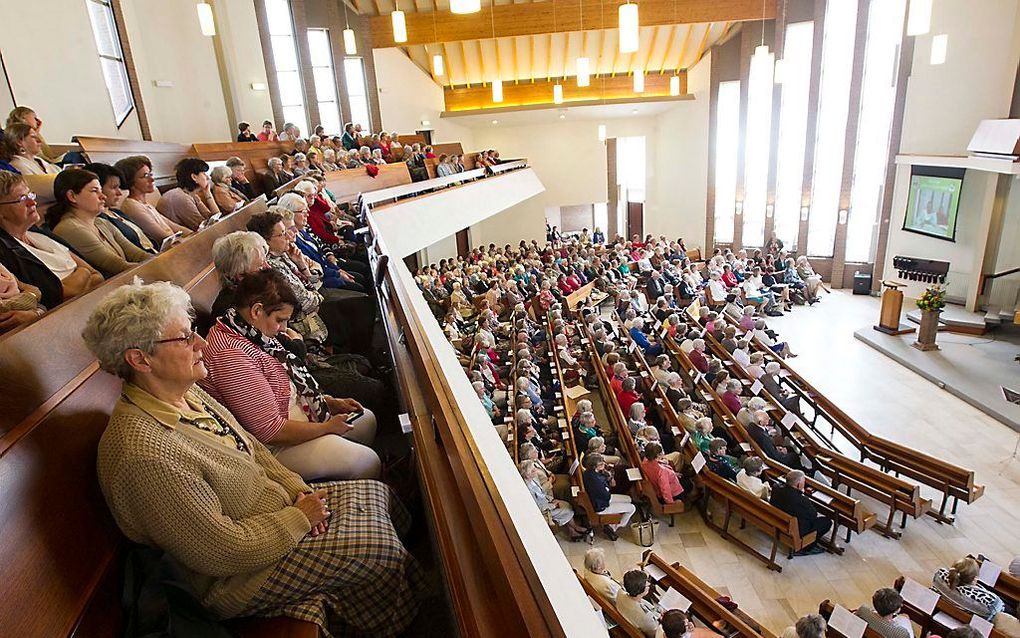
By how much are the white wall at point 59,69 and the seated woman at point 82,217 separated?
463 centimetres

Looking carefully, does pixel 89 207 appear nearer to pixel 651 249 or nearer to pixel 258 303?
pixel 258 303

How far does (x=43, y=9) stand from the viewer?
20.3 feet

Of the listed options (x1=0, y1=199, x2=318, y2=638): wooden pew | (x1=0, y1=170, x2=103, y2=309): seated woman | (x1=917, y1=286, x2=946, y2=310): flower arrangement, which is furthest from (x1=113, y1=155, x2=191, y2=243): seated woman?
(x1=917, y1=286, x2=946, y2=310): flower arrangement

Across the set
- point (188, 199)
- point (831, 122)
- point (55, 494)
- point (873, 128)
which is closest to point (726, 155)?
point (831, 122)

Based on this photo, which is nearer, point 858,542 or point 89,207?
point 89,207

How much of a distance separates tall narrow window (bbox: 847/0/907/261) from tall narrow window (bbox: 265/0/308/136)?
12335 mm

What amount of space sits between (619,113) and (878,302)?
29.7 feet

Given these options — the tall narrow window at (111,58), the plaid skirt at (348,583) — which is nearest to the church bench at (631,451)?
the plaid skirt at (348,583)

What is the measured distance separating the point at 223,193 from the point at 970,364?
405 inches

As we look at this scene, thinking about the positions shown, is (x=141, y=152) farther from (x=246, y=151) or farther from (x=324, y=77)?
(x=324, y=77)

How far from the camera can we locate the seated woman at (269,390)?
1737mm

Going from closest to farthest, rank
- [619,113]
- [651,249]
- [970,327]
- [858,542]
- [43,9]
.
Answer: [858,542] < [43,9] < [970,327] < [651,249] < [619,113]

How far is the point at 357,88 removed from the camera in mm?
13148

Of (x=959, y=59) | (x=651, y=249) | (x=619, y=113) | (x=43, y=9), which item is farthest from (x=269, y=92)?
(x=959, y=59)
